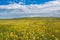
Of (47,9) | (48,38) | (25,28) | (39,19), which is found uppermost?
(47,9)

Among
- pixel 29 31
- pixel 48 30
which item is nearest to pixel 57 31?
pixel 48 30

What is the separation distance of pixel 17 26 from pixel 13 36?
139 millimetres

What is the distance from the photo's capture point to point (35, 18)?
5.66 feet

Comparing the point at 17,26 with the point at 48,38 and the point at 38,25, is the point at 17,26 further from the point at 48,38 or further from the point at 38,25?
the point at 48,38

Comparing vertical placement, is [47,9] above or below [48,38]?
above

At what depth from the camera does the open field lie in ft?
5.41

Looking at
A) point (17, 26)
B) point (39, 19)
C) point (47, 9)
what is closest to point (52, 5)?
point (47, 9)

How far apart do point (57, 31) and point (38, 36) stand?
0.81ft

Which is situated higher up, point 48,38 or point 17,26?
point 17,26

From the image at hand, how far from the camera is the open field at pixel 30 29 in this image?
1.65 meters

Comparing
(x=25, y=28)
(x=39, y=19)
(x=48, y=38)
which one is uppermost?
(x=39, y=19)

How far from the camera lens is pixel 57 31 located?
1.67 meters

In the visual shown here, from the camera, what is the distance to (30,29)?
167 centimetres

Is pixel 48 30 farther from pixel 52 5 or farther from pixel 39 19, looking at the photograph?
pixel 52 5
